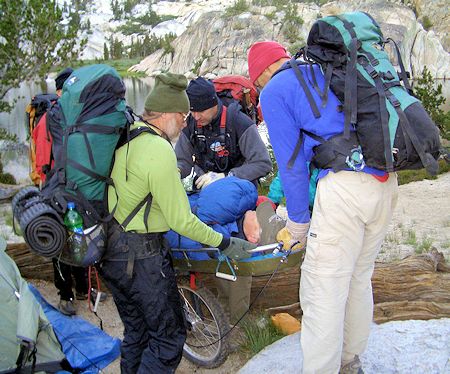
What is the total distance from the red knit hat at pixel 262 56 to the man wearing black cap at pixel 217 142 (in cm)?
84

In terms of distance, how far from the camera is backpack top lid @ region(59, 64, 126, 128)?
235cm

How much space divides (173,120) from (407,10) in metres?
72.5

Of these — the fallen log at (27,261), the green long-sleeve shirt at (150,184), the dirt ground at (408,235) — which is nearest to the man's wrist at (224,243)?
the green long-sleeve shirt at (150,184)

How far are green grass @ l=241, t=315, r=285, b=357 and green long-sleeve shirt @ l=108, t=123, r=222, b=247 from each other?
4.42 feet

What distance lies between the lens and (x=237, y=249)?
2.81m

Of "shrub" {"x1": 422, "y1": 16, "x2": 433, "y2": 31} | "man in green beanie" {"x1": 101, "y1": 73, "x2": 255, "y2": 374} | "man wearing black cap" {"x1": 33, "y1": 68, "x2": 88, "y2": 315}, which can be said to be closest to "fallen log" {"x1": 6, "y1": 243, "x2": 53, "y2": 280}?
"man wearing black cap" {"x1": 33, "y1": 68, "x2": 88, "y2": 315}

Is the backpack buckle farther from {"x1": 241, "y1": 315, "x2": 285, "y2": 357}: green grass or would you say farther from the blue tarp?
the blue tarp

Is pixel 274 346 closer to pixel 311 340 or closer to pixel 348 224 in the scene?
pixel 311 340

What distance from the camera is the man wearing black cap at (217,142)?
3.70 m

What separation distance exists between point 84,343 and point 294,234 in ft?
7.38

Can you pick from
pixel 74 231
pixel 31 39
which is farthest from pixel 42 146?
pixel 31 39

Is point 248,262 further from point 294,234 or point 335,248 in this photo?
point 335,248

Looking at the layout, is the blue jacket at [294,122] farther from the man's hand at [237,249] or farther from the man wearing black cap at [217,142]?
the man wearing black cap at [217,142]

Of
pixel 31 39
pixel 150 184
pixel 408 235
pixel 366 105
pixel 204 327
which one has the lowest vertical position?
pixel 408 235
